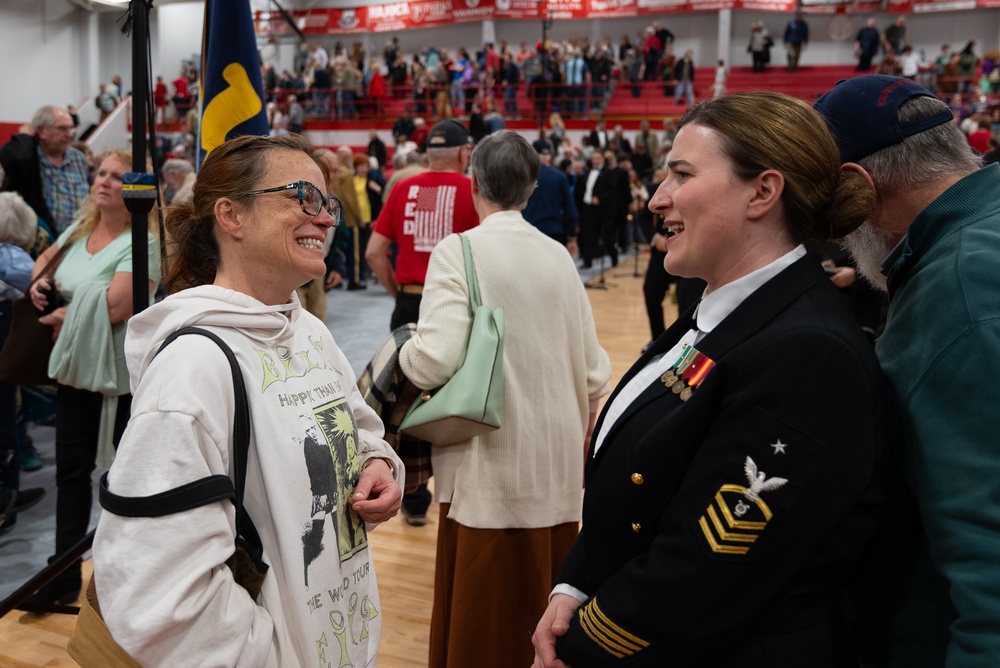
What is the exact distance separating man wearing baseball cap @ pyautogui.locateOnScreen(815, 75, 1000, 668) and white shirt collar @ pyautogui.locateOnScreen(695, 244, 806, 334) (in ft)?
0.59

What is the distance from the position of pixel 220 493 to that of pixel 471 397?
1.02 metres

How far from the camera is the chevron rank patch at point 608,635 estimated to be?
46.3 inches

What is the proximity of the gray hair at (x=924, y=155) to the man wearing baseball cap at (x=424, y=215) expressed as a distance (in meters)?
2.51

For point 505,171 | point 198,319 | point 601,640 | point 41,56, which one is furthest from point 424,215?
point 41,56

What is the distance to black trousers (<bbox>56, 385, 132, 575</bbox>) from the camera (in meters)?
2.97

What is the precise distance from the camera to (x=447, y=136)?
3.80 meters

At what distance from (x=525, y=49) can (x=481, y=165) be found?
19.4 m

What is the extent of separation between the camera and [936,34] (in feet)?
67.5

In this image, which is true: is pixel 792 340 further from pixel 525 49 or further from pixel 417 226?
pixel 525 49

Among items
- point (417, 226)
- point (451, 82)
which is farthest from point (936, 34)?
point (417, 226)

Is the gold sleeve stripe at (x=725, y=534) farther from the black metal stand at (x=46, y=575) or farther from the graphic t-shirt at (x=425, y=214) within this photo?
Answer: the graphic t-shirt at (x=425, y=214)

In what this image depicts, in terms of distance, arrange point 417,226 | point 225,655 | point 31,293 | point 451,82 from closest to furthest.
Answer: point 225,655 < point 31,293 < point 417,226 < point 451,82

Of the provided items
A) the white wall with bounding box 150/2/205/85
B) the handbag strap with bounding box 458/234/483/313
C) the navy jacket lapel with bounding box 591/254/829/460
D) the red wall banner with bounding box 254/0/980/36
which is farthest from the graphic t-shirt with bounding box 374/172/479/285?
the white wall with bounding box 150/2/205/85

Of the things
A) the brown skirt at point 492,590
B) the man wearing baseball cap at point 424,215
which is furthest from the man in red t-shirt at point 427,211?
the brown skirt at point 492,590
